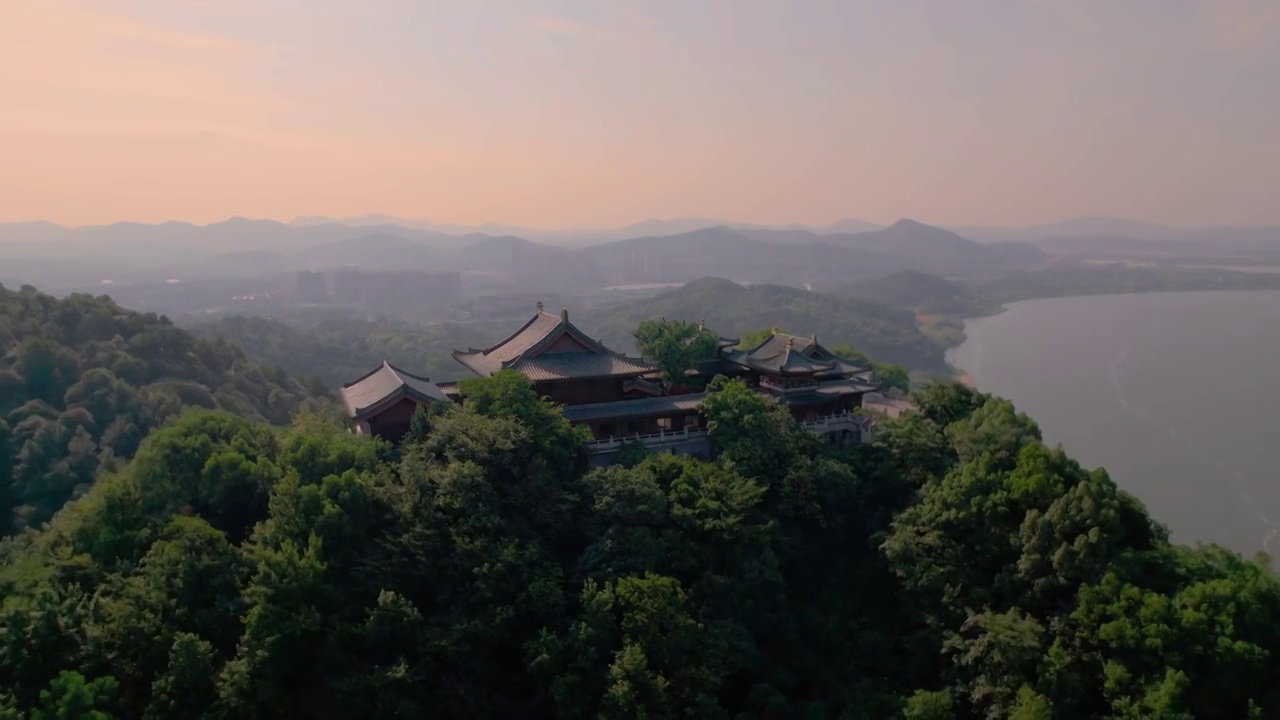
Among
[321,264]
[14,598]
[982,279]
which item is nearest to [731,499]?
[14,598]

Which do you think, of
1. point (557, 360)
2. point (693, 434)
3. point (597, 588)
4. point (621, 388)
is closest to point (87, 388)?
point (557, 360)

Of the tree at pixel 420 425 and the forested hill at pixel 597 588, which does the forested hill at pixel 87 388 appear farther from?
the tree at pixel 420 425

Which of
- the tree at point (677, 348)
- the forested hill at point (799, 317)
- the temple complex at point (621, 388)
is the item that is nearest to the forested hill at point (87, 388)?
the temple complex at point (621, 388)

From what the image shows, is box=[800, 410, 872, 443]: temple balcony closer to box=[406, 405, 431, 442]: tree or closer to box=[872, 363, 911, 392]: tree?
box=[872, 363, 911, 392]: tree

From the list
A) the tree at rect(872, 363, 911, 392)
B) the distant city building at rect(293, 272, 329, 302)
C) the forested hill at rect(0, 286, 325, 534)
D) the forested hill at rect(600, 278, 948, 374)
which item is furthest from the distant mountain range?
the tree at rect(872, 363, 911, 392)

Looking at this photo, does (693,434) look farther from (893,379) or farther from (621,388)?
(893,379)

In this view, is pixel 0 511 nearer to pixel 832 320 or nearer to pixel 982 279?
pixel 832 320
